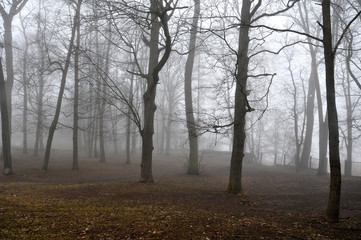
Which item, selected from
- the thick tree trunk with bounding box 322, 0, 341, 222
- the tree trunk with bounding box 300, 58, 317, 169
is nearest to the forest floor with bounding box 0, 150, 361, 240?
the thick tree trunk with bounding box 322, 0, 341, 222

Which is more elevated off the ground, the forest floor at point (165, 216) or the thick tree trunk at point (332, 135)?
the thick tree trunk at point (332, 135)

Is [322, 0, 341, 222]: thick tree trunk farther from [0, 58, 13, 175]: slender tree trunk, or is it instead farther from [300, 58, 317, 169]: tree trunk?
[300, 58, 317, 169]: tree trunk

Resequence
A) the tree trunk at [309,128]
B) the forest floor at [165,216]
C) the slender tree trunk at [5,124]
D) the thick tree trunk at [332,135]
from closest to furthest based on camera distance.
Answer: the forest floor at [165,216] → the thick tree trunk at [332,135] → the slender tree trunk at [5,124] → the tree trunk at [309,128]

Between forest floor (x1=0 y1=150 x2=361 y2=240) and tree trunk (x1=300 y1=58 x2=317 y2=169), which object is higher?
tree trunk (x1=300 y1=58 x2=317 y2=169)

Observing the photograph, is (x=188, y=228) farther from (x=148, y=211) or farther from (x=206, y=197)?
(x=206, y=197)

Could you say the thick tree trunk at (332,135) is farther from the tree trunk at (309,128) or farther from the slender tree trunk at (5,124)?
the tree trunk at (309,128)

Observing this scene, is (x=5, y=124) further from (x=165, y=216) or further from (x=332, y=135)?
(x=332, y=135)

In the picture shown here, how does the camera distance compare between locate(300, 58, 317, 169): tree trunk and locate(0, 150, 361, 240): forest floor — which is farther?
locate(300, 58, 317, 169): tree trunk

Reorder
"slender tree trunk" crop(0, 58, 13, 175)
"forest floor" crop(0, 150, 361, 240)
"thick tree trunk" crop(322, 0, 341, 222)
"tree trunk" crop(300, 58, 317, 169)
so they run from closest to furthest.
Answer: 1. "forest floor" crop(0, 150, 361, 240)
2. "thick tree trunk" crop(322, 0, 341, 222)
3. "slender tree trunk" crop(0, 58, 13, 175)
4. "tree trunk" crop(300, 58, 317, 169)

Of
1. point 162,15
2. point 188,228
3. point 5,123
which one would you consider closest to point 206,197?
point 188,228

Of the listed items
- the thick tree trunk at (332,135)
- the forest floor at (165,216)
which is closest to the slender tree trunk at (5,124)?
the forest floor at (165,216)

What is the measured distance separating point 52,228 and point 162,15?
5910 millimetres

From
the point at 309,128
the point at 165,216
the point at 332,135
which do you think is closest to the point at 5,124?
the point at 165,216

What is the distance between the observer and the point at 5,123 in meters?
12.2
